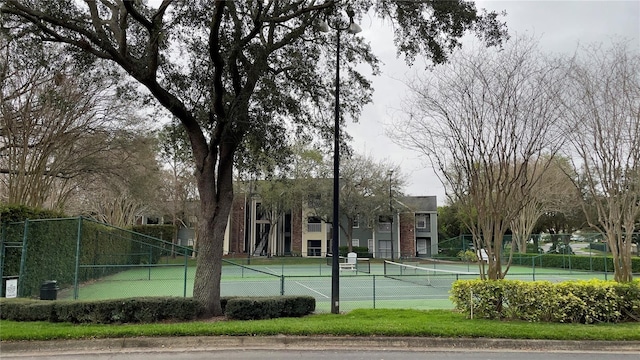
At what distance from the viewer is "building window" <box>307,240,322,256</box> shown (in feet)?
173

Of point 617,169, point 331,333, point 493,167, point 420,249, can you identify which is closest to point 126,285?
point 331,333

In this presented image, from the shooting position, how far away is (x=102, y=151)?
24.2m

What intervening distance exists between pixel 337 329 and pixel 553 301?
17.8 ft

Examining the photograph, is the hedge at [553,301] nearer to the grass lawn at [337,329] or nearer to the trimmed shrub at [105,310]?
the grass lawn at [337,329]

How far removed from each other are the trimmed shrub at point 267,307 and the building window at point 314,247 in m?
40.3

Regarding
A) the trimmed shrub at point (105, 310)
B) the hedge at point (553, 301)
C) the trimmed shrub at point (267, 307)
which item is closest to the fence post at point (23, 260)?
the trimmed shrub at point (105, 310)

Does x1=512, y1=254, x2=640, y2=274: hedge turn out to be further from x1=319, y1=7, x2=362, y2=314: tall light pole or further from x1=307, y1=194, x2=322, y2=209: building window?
x1=319, y1=7, x2=362, y2=314: tall light pole

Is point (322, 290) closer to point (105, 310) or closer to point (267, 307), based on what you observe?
point (267, 307)

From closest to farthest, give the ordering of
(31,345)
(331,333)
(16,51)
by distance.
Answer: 1. (31,345)
2. (331,333)
3. (16,51)

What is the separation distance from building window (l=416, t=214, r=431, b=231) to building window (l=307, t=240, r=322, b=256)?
12.1 m

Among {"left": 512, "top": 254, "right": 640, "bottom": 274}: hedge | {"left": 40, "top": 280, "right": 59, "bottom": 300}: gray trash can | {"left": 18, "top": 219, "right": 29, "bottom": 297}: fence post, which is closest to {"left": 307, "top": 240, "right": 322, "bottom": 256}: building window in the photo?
{"left": 512, "top": 254, "right": 640, "bottom": 274}: hedge

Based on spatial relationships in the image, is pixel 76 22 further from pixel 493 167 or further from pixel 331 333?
pixel 493 167

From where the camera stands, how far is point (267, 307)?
464 inches

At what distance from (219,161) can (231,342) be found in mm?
5149
